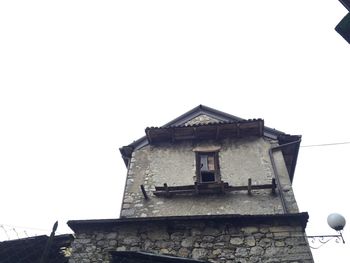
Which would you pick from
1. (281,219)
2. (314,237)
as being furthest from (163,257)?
(314,237)

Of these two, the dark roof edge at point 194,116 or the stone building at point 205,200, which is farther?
the dark roof edge at point 194,116

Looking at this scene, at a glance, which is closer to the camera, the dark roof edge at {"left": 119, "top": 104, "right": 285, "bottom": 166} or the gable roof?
the gable roof

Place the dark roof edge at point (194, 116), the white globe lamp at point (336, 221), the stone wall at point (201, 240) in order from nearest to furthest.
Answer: the stone wall at point (201, 240)
the white globe lamp at point (336, 221)
the dark roof edge at point (194, 116)

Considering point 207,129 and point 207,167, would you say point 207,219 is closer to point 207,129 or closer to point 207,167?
point 207,167

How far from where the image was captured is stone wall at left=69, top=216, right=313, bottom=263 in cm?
648

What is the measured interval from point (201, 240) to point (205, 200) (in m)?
1.77

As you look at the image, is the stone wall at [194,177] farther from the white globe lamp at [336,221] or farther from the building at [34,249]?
the building at [34,249]

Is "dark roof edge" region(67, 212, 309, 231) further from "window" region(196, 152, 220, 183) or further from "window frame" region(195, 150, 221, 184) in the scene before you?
"window" region(196, 152, 220, 183)

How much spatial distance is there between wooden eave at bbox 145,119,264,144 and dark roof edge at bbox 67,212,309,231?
3.68m

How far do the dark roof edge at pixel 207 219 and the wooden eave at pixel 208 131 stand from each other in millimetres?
3682

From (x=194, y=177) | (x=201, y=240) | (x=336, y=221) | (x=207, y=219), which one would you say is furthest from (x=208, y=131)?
(x=336, y=221)

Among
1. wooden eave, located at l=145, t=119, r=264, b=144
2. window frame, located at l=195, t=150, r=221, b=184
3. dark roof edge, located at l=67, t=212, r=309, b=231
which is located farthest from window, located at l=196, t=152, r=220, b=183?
dark roof edge, located at l=67, t=212, r=309, b=231

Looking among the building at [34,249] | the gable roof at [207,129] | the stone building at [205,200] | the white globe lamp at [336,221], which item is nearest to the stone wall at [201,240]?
the stone building at [205,200]

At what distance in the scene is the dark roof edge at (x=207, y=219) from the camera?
6766mm
